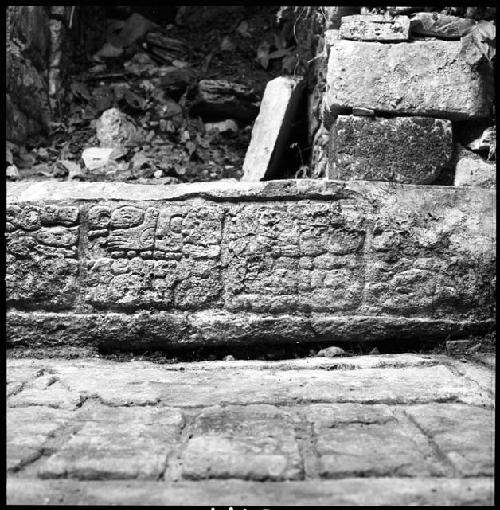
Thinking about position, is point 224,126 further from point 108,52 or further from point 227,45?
point 108,52

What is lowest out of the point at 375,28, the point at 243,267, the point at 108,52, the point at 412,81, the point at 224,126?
the point at 243,267

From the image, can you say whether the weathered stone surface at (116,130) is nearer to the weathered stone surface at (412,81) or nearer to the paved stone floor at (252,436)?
the weathered stone surface at (412,81)

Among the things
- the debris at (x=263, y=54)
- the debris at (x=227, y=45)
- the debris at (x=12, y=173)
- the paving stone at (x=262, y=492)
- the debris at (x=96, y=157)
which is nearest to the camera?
the paving stone at (x=262, y=492)

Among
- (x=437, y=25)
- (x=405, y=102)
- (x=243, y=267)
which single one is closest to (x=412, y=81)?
(x=405, y=102)

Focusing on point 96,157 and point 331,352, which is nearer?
point 331,352

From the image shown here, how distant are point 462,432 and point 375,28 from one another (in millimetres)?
2018

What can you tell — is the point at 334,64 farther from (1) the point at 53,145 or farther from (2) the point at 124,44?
(2) the point at 124,44

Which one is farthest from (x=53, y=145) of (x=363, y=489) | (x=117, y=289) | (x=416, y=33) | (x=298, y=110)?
(x=363, y=489)

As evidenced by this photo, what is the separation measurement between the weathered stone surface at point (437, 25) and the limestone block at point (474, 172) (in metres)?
0.58

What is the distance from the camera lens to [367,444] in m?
1.22

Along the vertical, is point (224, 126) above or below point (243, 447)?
above

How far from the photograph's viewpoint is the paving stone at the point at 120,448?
108 centimetres

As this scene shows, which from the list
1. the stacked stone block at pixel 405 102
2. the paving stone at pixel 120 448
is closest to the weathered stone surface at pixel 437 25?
the stacked stone block at pixel 405 102

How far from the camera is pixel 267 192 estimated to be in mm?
2389
